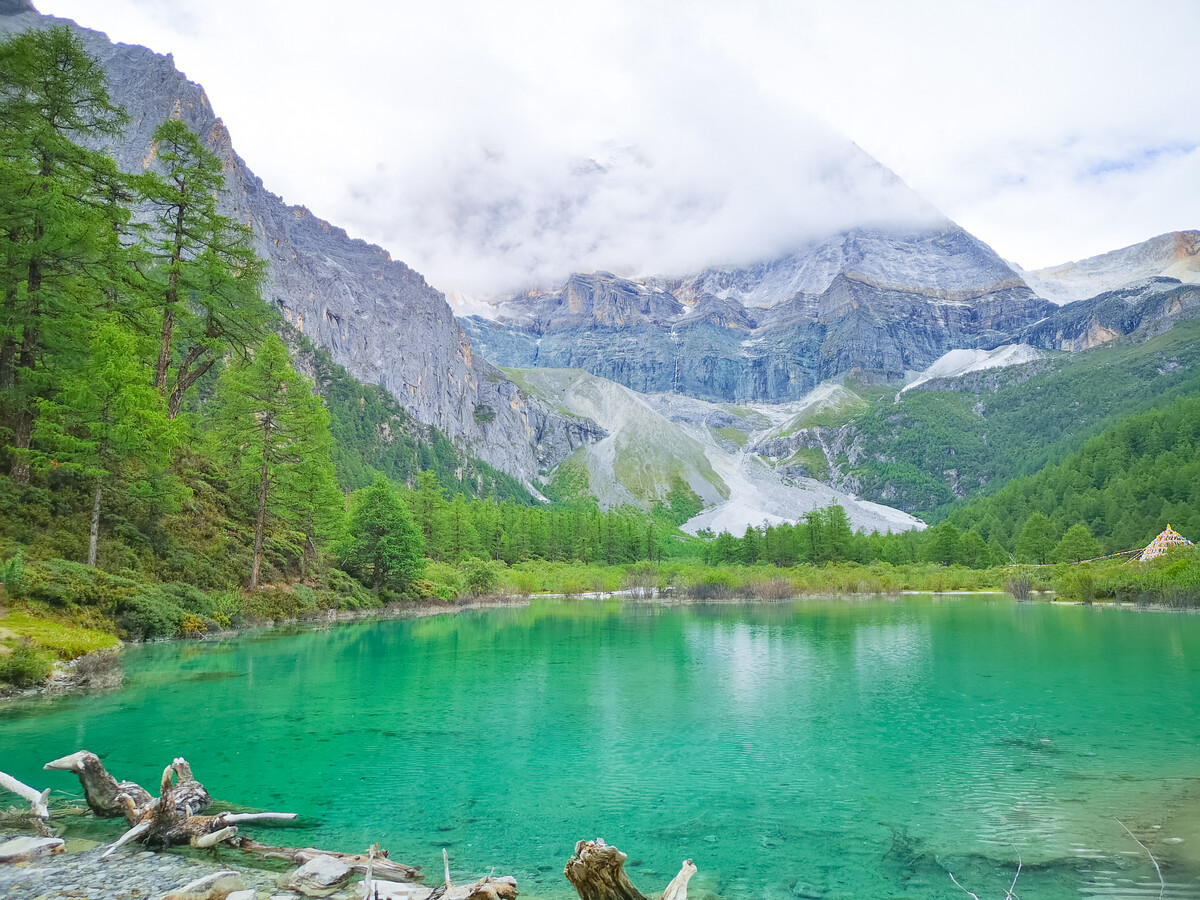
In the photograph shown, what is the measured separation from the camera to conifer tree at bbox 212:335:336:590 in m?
39.2

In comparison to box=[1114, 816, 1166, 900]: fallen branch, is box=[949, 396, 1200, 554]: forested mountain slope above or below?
above

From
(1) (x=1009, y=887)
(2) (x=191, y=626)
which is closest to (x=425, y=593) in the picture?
(2) (x=191, y=626)

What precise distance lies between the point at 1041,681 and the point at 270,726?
24.3 m

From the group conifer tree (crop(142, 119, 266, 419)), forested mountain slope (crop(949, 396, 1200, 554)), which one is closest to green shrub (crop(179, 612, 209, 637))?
conifer tree (crop(142, 119, 266, 419))

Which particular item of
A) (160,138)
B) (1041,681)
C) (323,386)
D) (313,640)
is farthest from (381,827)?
(323,386)

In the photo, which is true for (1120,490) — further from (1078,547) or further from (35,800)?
(35,800)

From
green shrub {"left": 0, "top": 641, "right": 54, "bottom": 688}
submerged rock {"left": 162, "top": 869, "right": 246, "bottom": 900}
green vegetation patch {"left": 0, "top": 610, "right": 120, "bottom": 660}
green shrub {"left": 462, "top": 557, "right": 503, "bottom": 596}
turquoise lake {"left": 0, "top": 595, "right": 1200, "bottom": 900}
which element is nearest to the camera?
submerged rock {"left": 162, "top": 869, "right": 246, "bottom": 900}

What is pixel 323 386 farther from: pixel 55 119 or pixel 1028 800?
pixel 1028 800

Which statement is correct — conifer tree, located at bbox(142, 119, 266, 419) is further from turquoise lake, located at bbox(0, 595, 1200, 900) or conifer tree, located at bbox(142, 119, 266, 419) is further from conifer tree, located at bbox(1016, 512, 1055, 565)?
conifer tree, located at bbox(1016, 512, 1055, 565)

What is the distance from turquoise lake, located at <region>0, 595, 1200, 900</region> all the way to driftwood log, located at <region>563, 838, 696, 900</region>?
1821mm

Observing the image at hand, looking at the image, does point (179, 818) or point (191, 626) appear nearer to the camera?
point (179, 818)

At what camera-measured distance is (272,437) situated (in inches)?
1574

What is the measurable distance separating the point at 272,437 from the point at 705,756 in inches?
1332

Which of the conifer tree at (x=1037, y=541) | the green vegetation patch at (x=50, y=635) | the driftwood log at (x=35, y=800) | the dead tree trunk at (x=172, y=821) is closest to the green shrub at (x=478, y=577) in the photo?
the green vegetation patch at (x=50, y=635)
